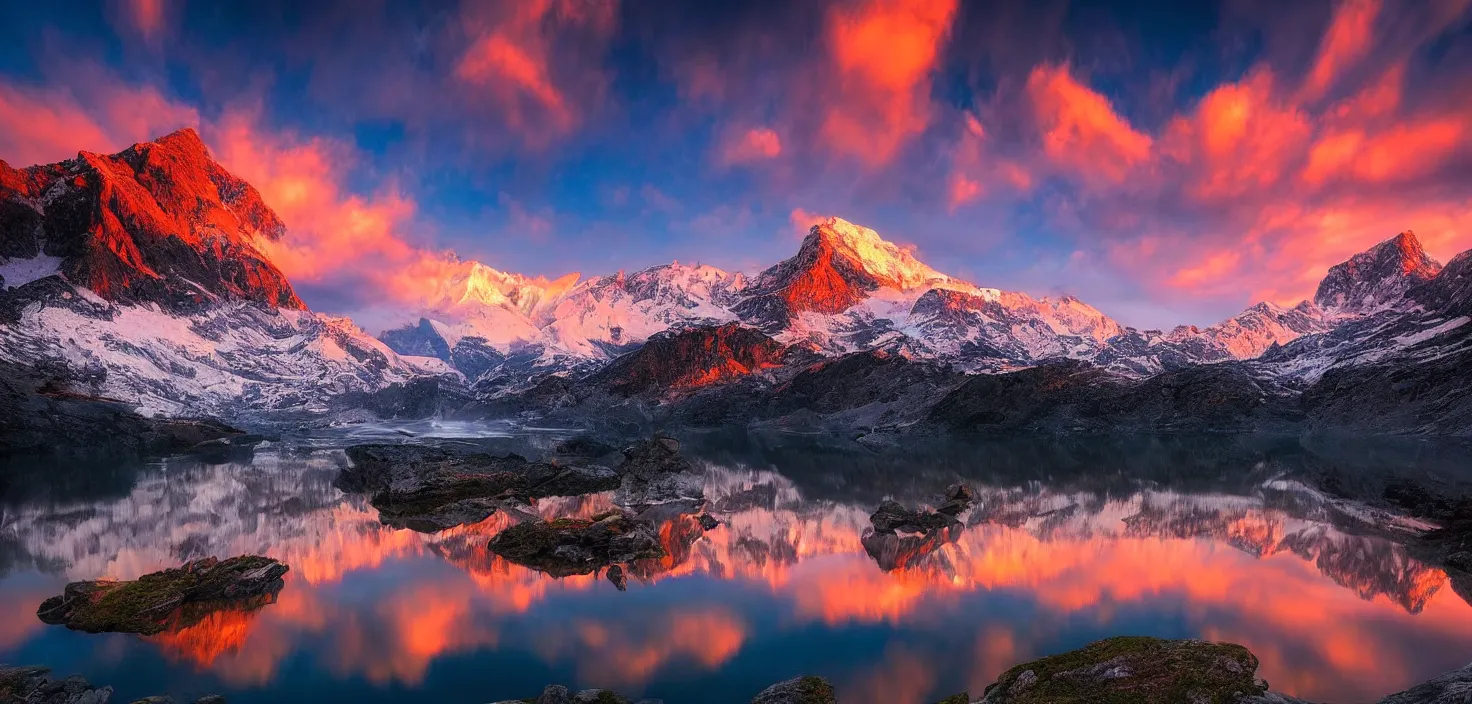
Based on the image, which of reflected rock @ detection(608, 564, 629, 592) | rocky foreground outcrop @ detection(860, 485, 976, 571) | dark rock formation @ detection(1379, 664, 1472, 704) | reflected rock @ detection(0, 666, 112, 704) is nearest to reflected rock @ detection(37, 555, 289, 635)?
reflected rock @ detection(0, 666, 112, 704)

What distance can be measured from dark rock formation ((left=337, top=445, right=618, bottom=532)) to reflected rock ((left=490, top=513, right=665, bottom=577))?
11.7 m

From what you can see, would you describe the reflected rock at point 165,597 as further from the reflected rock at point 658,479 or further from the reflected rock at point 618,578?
the reflected rock at point 658,479

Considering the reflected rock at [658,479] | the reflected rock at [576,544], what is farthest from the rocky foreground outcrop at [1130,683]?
the reflected rock at [658,479]

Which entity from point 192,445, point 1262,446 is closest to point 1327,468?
point 1262,446

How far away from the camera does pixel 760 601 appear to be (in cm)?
3170

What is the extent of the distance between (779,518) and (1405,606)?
123 ft

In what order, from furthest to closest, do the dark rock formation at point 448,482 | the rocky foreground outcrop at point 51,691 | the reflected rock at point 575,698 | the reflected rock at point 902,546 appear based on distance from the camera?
1. the dark rock formation at point 448,482
2. the reflected rock at point 902,546
3. the rocky foreground outcrop at point 51,691
4. the reflected rock at point 575,698

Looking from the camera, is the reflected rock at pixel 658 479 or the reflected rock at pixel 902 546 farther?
the reflected rock at pixel 658 479

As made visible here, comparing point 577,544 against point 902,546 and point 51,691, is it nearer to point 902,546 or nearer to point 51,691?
point 902,546

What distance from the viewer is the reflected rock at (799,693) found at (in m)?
19.9

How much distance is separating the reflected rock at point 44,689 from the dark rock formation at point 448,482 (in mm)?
29724

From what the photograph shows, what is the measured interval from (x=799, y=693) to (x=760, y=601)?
38.4ft

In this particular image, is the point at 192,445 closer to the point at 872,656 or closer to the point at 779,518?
the point at 779,518

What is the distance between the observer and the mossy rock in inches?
626
